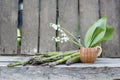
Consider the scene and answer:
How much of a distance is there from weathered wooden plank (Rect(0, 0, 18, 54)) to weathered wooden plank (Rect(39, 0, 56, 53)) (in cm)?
14

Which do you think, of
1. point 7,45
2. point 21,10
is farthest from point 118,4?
point 7,45

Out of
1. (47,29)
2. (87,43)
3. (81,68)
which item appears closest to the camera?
(81,68)

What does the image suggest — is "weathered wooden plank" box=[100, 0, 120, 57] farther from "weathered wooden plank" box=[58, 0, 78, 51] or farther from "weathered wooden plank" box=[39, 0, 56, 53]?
"weathered wooden plank" box=[39, 0, 56, 53]

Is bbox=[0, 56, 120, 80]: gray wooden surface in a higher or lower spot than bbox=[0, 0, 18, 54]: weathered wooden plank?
lower

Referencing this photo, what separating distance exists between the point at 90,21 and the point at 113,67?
0.47 m

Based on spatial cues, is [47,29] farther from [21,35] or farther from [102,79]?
[102,79]

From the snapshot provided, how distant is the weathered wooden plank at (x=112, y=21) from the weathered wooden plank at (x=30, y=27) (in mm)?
349

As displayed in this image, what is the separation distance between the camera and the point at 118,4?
132 centimetres

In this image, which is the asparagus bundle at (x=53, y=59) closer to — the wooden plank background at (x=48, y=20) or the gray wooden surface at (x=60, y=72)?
the gray wooden surface at (x=60, y=72)

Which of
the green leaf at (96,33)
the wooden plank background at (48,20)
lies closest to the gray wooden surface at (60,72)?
the green leaf at (96,33)

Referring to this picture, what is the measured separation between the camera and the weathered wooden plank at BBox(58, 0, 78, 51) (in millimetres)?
1299

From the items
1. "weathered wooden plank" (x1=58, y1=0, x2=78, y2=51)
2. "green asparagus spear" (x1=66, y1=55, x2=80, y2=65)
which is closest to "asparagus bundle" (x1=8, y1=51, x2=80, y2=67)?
"green asparagus spear" (x1=66, y1=55, x2=80, y2=65)

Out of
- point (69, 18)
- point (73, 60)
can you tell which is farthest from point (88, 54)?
point (69, 18)

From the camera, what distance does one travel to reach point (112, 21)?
4.31 feet
